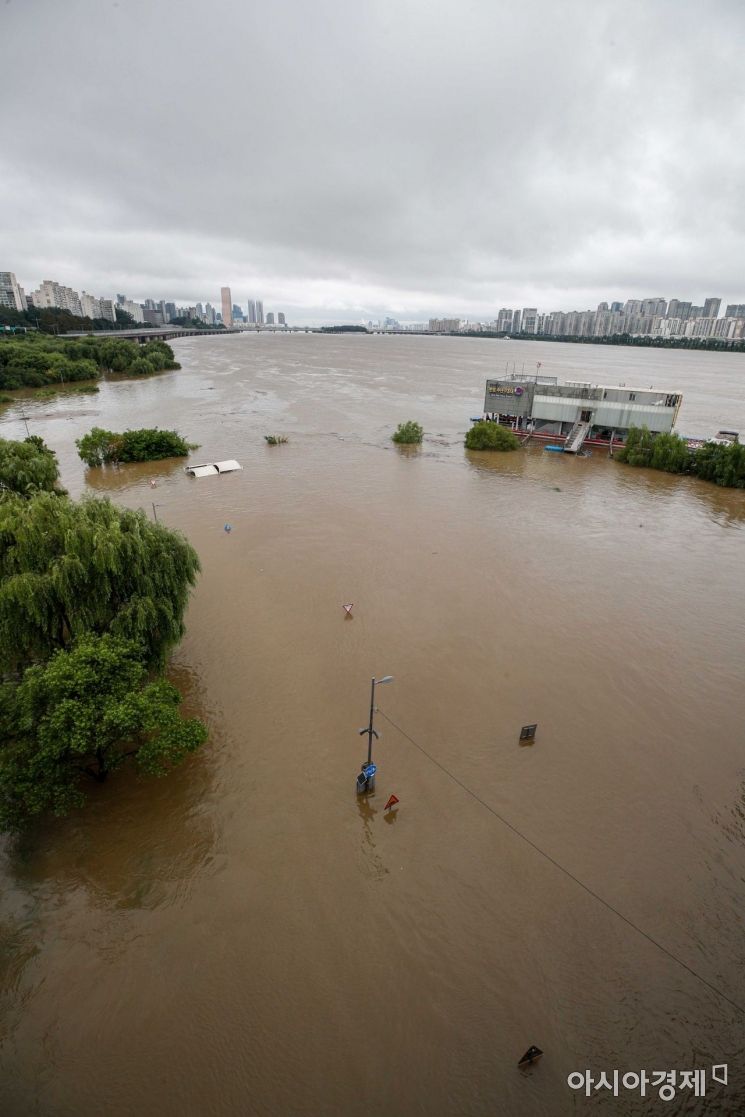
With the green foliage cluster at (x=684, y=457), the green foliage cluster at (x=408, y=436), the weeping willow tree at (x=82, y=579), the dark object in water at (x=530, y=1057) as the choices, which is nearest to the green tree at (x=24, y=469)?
the weeping willow tree at (x=82, y=579)

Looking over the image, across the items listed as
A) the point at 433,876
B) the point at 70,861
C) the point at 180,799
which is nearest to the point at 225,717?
the point at 180,799

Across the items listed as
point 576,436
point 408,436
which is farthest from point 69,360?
point 576,436

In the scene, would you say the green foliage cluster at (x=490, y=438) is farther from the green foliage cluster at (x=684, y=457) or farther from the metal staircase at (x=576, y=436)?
the green foliage cluster at (x=684, y=457)

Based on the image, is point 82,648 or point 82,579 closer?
point 82,648

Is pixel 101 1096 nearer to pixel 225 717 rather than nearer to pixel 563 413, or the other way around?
pixel 225 717

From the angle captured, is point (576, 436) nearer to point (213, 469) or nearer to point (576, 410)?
point (576, 410)

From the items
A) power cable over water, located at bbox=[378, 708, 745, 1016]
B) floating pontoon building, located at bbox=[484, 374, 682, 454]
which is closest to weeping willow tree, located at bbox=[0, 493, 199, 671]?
power cable over water, located at bbox=[378, 708, 745, 1016]
